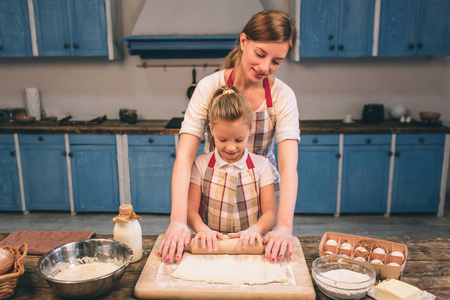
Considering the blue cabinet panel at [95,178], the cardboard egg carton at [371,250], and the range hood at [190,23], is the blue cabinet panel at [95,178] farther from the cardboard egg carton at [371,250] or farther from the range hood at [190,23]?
the cardboard egg carton at [371,250]

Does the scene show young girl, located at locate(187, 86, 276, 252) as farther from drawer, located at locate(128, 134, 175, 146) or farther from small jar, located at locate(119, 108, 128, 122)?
small jar, located at locate(119, 108, 128, 122)

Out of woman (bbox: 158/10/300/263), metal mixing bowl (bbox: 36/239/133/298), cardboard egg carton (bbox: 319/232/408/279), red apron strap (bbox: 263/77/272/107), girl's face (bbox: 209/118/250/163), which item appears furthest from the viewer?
red apron strap (bbox: 263/77/272/107)

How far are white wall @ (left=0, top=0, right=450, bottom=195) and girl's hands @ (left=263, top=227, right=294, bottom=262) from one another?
2760mm

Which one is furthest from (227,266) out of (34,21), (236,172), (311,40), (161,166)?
(34,21)

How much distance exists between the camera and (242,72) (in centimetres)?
156

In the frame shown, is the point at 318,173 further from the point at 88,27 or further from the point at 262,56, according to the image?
the point at 88,27

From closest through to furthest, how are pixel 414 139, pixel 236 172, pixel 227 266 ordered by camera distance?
pixel 227 266, pixel 236 172, pixel 414 139

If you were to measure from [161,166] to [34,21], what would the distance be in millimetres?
1721

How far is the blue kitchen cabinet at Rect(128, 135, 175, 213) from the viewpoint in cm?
340

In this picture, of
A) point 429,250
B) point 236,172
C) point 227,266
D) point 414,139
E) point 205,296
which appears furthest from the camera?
point 414,139

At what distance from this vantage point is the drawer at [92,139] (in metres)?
3.40

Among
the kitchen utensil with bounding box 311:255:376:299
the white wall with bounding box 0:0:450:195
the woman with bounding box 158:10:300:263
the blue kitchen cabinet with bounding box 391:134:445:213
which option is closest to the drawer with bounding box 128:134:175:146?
the white wall with bounding box 0:0:450:195

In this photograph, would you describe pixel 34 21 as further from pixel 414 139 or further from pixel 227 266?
pixel 414 139

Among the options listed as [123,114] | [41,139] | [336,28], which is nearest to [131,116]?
[123,114]
